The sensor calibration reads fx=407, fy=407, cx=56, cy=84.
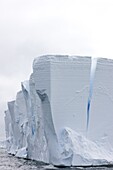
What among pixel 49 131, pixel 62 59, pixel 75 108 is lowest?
pixel 49 131

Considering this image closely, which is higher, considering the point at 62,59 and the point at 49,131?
the point at 62,59

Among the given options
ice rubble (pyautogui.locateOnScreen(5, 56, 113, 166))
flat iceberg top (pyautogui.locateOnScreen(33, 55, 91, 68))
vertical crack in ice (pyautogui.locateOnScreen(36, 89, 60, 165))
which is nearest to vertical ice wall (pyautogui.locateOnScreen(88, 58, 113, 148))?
ice rubble (pyautogui.locateOnScreen(5, 56, 113, 166))

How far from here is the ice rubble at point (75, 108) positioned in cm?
1373

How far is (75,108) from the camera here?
46.6 ft

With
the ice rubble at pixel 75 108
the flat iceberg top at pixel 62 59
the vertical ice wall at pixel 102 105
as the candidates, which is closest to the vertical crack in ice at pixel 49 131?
the ice rubble at pixel 75 108

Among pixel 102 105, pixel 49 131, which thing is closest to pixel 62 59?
pixel 102 105

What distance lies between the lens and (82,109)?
14289mm

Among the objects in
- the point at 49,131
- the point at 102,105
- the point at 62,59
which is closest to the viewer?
the point at 62,59

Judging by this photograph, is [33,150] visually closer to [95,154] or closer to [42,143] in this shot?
[42,143]

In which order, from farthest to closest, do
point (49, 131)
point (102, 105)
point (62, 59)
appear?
point (102, 105) → point (49, 131) → point (62, 59)

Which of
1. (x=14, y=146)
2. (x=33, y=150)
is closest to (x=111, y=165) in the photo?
(x=33, y=150)

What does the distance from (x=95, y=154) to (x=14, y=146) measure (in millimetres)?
10560

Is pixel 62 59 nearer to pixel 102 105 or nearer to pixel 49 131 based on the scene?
pixel 102 105

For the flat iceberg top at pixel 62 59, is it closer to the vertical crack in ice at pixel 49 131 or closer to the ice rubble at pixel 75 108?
the ice rubble at pixel 75 108
